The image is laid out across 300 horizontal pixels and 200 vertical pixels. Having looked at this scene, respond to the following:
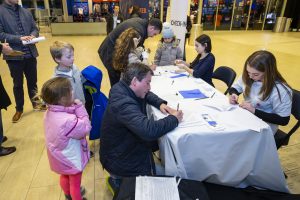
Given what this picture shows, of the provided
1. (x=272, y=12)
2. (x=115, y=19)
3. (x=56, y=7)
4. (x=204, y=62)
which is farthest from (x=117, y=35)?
(x=272, y=12)

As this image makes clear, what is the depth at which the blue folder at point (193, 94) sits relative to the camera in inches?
83.7

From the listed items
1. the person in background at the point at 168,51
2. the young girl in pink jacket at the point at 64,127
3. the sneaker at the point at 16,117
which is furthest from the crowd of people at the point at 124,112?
the person in background at the point at 168,51

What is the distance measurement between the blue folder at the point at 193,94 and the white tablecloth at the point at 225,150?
0.31m

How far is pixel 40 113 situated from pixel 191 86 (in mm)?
2382

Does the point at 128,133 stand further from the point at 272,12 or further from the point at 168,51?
the point at 272,12

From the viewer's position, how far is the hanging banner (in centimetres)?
409

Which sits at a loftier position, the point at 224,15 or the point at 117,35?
the point at 224,15

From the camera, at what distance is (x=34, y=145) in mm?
2709

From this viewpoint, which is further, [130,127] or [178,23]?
[178,23]

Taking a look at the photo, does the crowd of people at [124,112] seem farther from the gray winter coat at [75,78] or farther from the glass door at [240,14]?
the glass door at [240,14]

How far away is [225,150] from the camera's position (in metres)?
1.57

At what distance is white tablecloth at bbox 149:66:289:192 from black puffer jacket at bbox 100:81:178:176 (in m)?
0.12

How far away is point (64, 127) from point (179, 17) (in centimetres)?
338

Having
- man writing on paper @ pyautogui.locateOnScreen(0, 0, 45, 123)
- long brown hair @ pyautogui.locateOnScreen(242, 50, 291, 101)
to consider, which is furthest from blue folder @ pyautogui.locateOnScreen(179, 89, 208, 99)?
man writing on paper @ pyautogui.locateOnScreen(0, 0, 45, 123)
